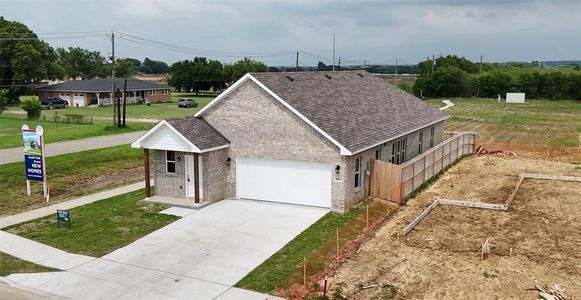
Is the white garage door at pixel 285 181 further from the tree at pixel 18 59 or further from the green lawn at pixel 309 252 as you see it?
the tree at pixel 18 59

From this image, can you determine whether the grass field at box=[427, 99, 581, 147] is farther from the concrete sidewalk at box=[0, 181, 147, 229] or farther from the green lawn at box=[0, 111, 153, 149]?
the green lawn at box=[0, 111, 153, 149]

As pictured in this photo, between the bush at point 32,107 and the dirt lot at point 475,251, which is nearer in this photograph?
the dirt lot at point 475,251

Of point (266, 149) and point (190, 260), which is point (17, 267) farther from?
point (266, 149)

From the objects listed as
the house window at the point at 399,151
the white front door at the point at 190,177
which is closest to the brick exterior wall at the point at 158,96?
the house window at the point at 399,151

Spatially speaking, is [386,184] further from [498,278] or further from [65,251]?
[65,251]

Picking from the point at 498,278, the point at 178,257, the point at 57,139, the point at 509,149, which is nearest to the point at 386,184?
the point at 498,278

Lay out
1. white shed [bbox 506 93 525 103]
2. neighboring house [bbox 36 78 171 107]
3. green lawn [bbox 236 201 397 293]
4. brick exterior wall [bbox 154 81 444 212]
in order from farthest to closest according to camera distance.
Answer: white shed [bbox 506 93 525 103] → neighboring house [bbox 36 78 171 107] → brick exterior wall [bbox 154 81 444 212] → green lawn [bbox 236 201 397 293]

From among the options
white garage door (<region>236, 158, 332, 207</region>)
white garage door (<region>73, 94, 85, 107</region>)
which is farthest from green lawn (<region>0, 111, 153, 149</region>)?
white garage door (<region>73, 94, 85, 107</region>)
